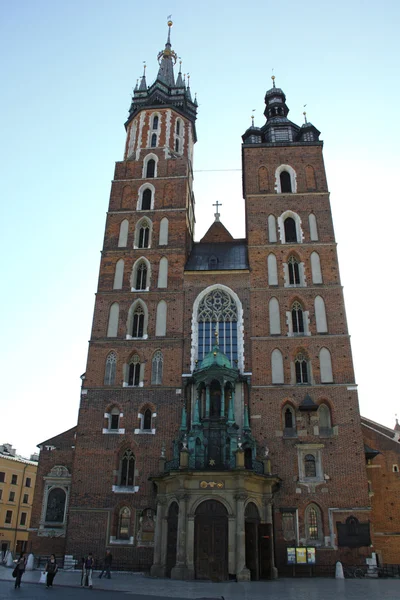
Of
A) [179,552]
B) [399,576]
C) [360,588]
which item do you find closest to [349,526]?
[399,576]

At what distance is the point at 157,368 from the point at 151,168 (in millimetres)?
15470

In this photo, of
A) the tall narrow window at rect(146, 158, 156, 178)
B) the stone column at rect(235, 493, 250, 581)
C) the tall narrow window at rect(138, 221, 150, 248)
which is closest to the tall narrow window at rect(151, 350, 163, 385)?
the tall narrow window at rect(138, 221, 150, 248)

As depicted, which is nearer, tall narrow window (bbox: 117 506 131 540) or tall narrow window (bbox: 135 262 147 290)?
tall narrow window (bbox: 117 506 131 540)

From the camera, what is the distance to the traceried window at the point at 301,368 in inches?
1106

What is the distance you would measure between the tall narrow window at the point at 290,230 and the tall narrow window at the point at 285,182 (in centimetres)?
225

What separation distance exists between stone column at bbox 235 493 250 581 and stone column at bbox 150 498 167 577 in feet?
11.7

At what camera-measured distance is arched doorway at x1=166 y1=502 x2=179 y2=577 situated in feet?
72.3

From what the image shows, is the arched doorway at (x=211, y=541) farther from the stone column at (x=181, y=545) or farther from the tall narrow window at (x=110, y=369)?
the tall narrow window at (x=110, y=369)

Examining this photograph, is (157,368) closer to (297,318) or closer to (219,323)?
(219,323)

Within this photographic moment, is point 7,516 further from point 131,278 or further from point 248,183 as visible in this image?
point 248,183

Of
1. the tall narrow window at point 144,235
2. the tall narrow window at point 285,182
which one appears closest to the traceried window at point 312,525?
the tall narrow window at point 144,235

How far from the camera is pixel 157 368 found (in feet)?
94.4

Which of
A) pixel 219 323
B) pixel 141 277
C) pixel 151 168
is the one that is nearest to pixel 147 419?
pixel 219 323

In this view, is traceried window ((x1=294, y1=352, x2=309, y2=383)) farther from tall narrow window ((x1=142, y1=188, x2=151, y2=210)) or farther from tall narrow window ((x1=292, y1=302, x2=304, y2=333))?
tall narrow window ((x1=142, y1=188, x2=151, y2=210))
